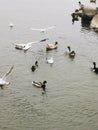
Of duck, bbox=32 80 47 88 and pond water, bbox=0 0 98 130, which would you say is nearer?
pond water, bbox=0 0 98 130

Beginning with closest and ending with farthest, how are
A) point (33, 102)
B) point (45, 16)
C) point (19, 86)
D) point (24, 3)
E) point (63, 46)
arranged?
point (33, 102) → point (19, 86) → point (63, 46) → point (45, 16) → point (24, 3)

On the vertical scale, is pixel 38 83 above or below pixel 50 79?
above

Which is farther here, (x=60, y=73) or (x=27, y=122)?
(x=60, y=73)

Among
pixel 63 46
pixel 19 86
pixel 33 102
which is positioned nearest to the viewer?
pixel 33 102

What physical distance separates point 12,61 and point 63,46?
10068mm

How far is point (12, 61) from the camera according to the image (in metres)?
46.5

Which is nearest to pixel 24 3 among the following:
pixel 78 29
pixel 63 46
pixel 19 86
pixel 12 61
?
pixel 78 29

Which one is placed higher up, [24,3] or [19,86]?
[24,3]

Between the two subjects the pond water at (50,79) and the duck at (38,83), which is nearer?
the pond water at (50,79)

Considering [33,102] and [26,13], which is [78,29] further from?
[33,102]

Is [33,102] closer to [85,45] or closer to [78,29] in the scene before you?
[85,45]

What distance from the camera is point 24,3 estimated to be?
93.4 meters

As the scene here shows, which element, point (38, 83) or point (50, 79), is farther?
point (50, 79)

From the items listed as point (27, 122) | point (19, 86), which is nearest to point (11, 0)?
point (19, 86)
